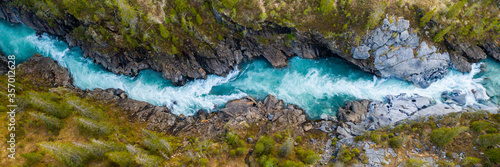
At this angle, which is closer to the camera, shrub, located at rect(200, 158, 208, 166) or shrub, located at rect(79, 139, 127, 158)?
shrub, located at rect(79, 139, 127, 158)

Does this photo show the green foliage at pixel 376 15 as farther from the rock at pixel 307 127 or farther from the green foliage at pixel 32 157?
the green foliage at pixel 32 157

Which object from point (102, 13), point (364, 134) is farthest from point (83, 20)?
point (364, 134)

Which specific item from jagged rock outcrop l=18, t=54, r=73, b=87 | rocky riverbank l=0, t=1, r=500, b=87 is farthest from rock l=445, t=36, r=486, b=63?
jagged rock outcrop l=18, t=54, r=73, b=87

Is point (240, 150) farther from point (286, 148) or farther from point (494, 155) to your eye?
point (494, 155)

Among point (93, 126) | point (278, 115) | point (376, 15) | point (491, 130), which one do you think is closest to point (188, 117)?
point (93, 126)

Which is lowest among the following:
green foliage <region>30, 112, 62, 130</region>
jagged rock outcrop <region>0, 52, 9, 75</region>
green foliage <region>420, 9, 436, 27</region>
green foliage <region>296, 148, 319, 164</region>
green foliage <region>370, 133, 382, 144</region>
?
green foliage <region>296, 148, 319, 164</region>

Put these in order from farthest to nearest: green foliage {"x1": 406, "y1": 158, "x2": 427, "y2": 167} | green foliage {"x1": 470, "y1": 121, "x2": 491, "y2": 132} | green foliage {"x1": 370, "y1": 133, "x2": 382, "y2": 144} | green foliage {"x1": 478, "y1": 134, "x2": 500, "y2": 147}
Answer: green foliage {"x1": 370, "y1": 133, "x2": 382, "y2": 144} < green foliage {"x1": 470, "y1": 121, "x2": 491, "y2": 132} < green foliage {"x1": 478, "y1": 134, "x2": 500, "y2": 147} < green foliage {"x1": 406, "y1": 158, "x2": 427, "y2": 167}

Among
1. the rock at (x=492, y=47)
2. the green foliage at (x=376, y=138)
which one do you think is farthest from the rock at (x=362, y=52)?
the rock at (x=492, y=47)

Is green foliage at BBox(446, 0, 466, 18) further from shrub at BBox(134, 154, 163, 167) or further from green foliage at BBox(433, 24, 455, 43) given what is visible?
shrub at BBox(134, 154, 163, 167)
